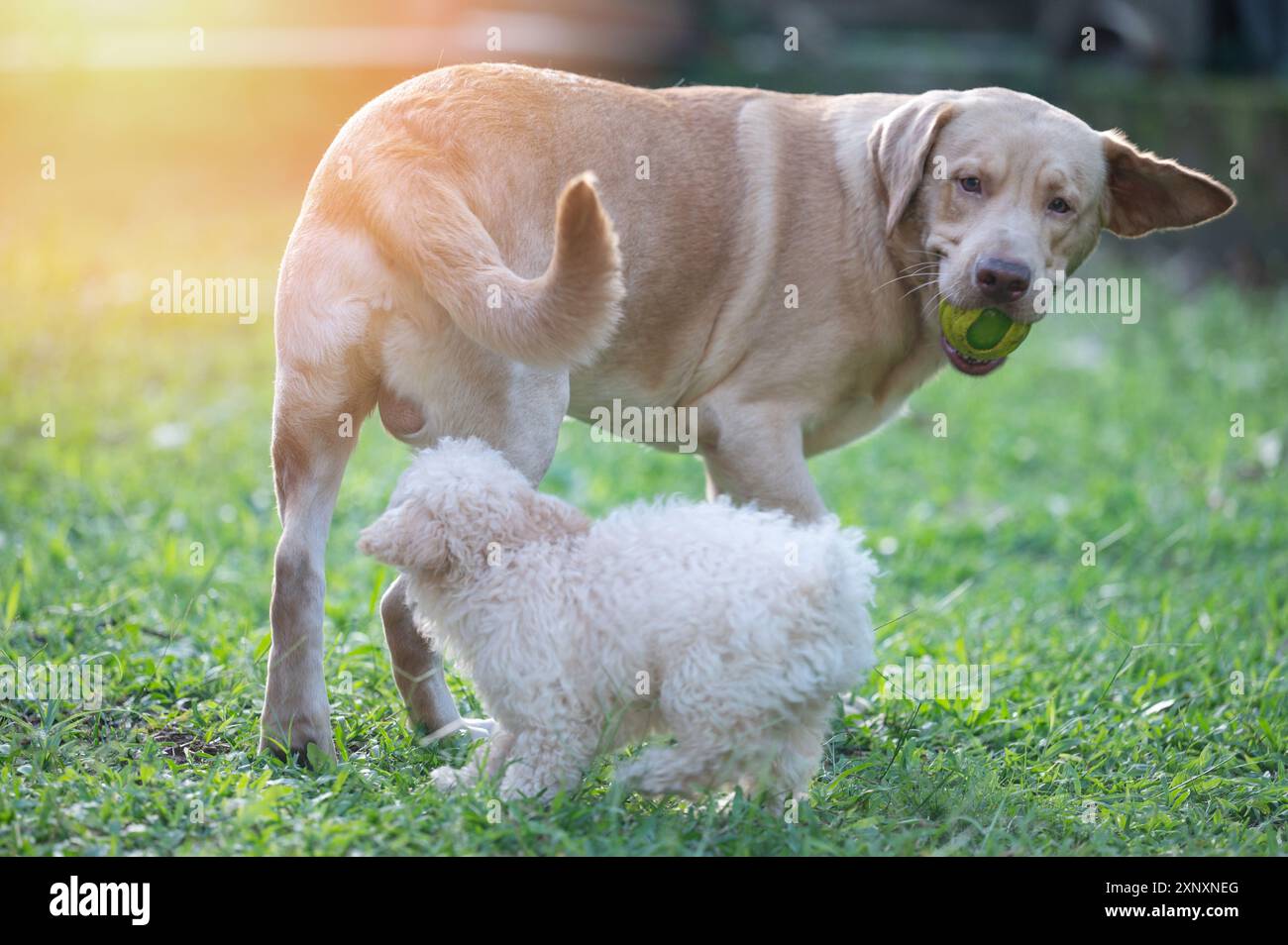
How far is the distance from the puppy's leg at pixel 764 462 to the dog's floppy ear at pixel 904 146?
0.70m

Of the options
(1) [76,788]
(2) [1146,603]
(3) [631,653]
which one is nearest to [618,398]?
(3) [631,653]

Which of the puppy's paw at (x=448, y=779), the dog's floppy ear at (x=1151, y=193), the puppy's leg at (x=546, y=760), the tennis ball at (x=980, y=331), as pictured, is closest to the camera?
the puppy's leg at (x=546, y=760)

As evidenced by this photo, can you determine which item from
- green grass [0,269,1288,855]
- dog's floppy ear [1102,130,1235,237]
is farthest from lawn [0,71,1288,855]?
dog's floppy ear [1102,130,1235,237]

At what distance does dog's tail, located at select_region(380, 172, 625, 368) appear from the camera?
10.3 feet

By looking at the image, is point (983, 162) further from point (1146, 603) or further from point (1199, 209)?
point (1146, 603)

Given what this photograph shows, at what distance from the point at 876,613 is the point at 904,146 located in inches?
72.4

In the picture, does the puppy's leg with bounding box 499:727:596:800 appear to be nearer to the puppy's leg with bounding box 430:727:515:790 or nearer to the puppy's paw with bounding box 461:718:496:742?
the puppy's leg with bounding box 430:727:515:790

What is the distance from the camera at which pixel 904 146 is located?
4.16 m

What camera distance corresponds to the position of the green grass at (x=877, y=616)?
327cm

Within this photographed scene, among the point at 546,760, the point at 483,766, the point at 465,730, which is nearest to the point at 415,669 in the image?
the point at 465,730

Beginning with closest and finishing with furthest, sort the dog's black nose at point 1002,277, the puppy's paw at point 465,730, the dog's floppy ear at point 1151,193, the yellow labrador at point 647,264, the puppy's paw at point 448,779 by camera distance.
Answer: the puppy's paw at point 448,779
the yellow labrador at point 647,264
the puppy's paw at point 465,730
the dog's black nose at point 1002,277
the dog's floppy ear at point 1151,193

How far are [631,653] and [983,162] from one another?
1.93 m

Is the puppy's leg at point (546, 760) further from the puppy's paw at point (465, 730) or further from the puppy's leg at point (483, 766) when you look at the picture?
the puppy's paw at point (465, 730)

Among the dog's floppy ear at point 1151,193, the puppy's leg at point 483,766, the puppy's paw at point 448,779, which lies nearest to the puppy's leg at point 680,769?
the puppy's leg at point 483,766
